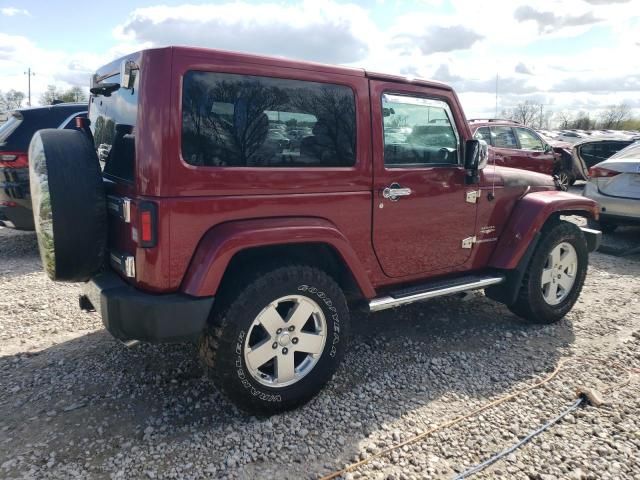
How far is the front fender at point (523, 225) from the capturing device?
3984mm

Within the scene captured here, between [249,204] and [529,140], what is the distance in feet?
30.4

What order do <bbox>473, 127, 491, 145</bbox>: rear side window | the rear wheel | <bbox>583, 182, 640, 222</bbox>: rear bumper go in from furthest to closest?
the rear wheel, <bbox>473, 127, 491, 145</bbox>: rear side window, <bbox>583, 182, 640, 222</bbox>: rear bumper

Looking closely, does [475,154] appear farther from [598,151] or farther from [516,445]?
[598,151]

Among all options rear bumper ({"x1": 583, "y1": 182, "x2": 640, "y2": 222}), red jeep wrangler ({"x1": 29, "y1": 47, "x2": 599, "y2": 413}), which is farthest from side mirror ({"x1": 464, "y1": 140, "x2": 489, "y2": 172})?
rear bumper ({"x1": 583, "y1": 182, "x2": 640, "y2": 222})

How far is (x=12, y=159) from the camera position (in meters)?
5.78

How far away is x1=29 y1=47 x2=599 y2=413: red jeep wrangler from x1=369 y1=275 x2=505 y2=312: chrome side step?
20 millimetres

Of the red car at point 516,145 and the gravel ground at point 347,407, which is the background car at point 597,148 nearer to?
the red car at point 516,145

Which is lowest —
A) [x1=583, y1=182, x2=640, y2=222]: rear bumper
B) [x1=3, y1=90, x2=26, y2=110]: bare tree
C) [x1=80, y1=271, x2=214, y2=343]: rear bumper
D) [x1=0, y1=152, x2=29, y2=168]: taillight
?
[x1=80, y1=271, x2=214, y2=343]: rear bumper

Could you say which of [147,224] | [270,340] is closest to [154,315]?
[147,224]

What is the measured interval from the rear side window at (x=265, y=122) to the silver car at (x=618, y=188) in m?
5.41

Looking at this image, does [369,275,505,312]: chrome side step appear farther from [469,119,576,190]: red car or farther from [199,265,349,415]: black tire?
[469,119,576,190]: red car

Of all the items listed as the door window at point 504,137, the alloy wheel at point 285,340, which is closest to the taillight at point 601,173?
the door window at point 504,137

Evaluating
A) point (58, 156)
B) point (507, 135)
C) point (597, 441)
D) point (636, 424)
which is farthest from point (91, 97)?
point (507, 135)

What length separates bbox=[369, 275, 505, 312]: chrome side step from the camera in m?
3.29
